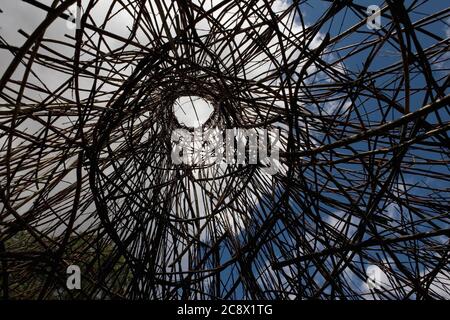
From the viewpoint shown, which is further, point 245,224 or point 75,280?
point 245,224

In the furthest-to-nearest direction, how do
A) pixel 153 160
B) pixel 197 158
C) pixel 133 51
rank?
pixel 197 158, pixel 153 160, pixel 133 51

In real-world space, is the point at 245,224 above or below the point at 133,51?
below

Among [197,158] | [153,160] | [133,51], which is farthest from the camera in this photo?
[197,158]

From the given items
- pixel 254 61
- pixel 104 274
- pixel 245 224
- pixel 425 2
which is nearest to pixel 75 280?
pixel 104 274

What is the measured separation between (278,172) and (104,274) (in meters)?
0.46

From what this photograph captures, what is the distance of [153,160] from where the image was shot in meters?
1.01

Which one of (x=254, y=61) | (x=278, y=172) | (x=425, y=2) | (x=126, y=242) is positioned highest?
(x=254, y=61)

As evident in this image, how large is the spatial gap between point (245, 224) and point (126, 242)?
285mm
